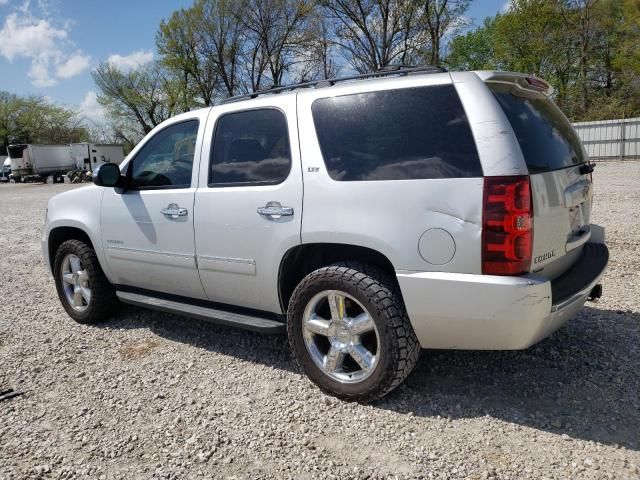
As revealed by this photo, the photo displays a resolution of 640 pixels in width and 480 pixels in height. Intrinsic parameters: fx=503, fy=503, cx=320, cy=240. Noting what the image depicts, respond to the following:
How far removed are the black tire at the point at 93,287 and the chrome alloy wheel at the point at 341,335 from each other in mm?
2337

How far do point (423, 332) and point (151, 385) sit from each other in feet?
6.27

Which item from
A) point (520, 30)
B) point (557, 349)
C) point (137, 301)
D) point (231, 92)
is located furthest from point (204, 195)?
point (520, 30)

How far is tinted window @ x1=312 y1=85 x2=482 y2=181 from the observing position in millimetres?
2648

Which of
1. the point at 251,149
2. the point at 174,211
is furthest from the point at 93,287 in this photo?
the point at 251,149

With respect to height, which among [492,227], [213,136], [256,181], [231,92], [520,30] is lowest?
[492,227]

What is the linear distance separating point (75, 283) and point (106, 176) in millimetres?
1316

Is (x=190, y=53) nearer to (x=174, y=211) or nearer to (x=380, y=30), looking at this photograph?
(x=380, y=30)

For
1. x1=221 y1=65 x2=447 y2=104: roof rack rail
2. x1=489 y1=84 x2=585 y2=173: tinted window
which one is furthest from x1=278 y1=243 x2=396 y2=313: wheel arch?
x1=221 y1=65 x2=447 y2=104: roof rack rail

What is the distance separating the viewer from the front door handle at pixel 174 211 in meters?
3.67

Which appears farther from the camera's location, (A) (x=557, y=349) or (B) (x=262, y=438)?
(A) (x=557, y=349)

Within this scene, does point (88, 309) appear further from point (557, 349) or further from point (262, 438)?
point (557, 349)

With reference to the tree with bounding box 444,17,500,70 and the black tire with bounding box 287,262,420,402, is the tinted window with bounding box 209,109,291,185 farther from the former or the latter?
the tree with bounding box 444,17,500,70

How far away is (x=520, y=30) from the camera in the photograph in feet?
115

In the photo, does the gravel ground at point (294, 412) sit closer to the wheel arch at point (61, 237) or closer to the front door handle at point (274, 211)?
the wheel arch at point (61, 237)
